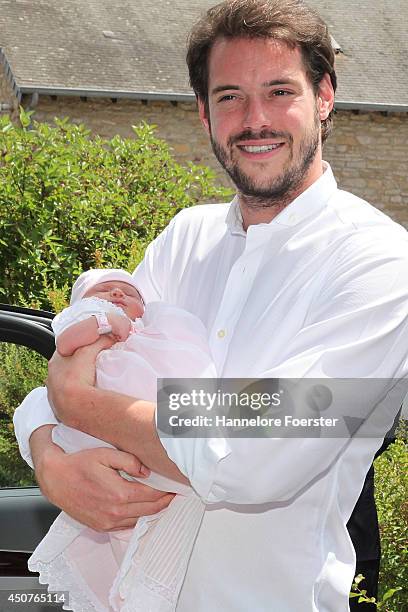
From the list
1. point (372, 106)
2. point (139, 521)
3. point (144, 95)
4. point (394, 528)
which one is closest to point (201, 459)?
point (139, 521)

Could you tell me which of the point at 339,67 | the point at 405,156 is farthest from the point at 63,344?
the point at 339,67

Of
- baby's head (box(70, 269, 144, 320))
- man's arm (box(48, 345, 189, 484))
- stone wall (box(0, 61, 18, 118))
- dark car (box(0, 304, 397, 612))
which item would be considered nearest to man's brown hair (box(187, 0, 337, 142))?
baby's head (box(70, 269, 144, 320))

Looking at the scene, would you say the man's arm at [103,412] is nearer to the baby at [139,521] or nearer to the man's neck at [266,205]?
the baby at [139,521]

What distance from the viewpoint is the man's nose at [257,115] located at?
2.44 m

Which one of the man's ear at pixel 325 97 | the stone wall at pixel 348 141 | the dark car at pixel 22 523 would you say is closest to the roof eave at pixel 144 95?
the stone wall at pixel 348 141

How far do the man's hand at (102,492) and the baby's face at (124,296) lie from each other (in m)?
0.58

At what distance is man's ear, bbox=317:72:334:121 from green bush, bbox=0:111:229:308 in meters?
3.30

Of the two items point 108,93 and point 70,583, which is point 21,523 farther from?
point 108,93

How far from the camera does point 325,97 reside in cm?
261

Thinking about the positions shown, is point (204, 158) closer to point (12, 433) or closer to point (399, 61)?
point (399, 61)

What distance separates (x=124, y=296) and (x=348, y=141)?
18006 mm

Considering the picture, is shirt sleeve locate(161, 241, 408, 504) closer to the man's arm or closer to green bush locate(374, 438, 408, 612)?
the man's arm

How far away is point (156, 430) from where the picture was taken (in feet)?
6.85

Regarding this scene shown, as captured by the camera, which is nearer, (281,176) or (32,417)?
(281,176)
